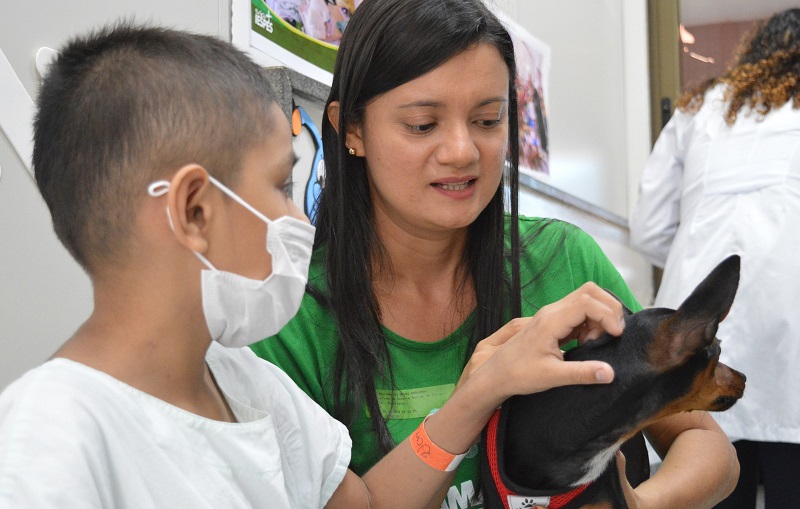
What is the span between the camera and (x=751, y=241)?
2.39 m

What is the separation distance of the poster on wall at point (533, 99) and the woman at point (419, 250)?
1489mm

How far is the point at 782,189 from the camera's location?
2.41 metres

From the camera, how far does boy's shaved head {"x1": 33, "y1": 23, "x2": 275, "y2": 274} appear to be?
790mm

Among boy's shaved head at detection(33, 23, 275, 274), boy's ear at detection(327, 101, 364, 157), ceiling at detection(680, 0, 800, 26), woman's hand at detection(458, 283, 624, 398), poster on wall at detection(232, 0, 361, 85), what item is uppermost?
boy's shaved head at detection(33, 23, 275, 274)

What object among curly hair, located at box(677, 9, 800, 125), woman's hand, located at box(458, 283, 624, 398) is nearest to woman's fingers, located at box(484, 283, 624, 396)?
woman's hand, located at box(458, 283, 624, 398)

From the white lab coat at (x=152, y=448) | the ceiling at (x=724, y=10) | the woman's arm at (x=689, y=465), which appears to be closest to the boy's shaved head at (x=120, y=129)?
the white lab coat at (x=152, y=448)

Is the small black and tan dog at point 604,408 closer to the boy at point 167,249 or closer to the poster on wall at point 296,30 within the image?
the boy at point 167,249

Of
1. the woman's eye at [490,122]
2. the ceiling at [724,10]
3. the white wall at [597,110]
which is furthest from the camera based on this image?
the ceiling at [724,10]

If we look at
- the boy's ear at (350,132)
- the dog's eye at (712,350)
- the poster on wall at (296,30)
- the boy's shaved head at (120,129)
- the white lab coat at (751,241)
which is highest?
the boy's shaved head at (120,129)

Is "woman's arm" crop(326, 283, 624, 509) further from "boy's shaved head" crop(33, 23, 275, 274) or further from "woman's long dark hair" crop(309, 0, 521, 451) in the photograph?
"boy's shaved head" crop(33, 23, 275, 274)

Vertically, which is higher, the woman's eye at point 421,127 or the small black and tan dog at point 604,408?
the woman's eye at point 421,127

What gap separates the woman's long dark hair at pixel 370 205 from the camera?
4.10ft

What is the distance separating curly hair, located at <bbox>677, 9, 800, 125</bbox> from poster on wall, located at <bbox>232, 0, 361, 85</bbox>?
48.8 inches

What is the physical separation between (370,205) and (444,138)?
0.22 m
